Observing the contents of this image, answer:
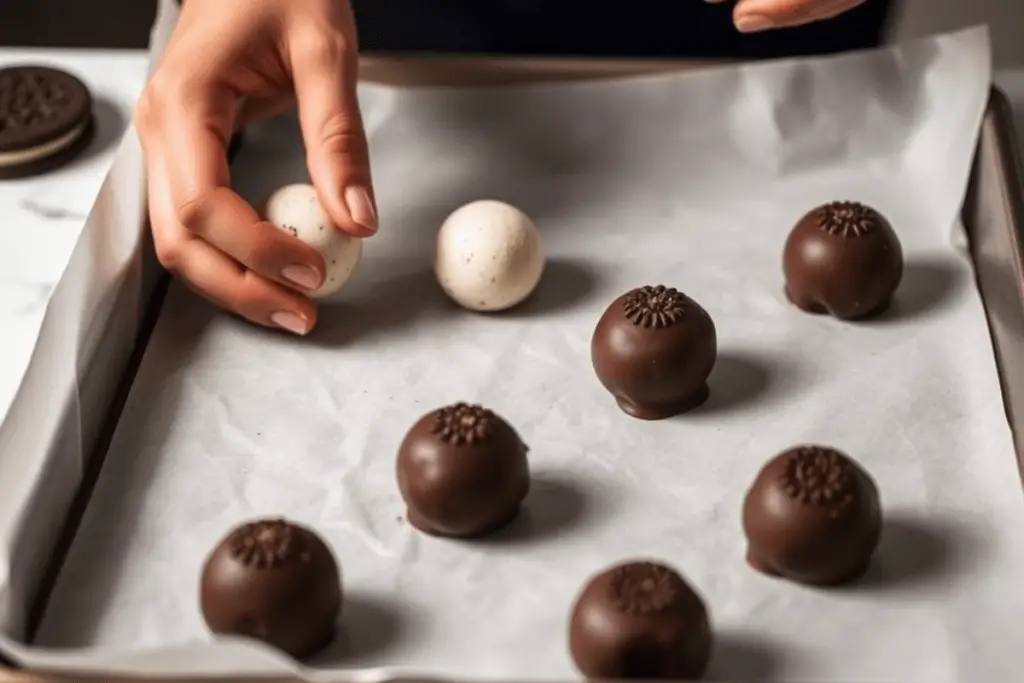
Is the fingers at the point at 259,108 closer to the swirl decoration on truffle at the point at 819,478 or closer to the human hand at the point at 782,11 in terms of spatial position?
the human hand at the point at 782,11

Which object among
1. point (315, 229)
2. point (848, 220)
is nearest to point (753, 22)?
point (848, 220)

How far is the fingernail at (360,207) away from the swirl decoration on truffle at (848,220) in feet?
1.42

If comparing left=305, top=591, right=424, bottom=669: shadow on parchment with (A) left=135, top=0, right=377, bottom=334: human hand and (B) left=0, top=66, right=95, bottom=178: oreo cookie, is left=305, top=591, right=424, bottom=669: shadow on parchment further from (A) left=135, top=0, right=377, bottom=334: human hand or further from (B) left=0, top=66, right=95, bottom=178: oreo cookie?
(B) left=0, top=66, right=95, bottom=178: oreo cookie

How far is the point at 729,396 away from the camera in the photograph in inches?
48.6

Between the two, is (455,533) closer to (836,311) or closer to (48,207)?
(836,311)

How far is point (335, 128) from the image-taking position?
4.20ft

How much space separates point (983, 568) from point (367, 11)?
36.7 inches

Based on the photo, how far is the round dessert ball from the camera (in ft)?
4.27

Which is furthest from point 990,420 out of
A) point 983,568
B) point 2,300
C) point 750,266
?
point 2,300

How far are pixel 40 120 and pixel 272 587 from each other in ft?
2.41

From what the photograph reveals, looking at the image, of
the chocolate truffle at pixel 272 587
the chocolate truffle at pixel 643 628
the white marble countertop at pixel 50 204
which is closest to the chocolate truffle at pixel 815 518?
the chocolate truffle at pixel 643 628

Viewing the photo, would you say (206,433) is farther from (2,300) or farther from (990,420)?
(990,420)

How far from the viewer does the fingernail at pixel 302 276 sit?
125cm

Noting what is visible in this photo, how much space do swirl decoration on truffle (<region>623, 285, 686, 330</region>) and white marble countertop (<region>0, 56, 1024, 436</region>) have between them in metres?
0.54
